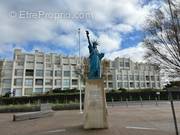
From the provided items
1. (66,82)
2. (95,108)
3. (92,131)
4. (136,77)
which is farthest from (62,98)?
(136,77)

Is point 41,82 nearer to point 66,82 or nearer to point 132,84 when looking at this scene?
point 66,82

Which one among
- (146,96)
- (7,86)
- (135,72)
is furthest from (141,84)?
(7,86)

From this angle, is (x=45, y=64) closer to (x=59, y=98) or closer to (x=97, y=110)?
(x=59, y=98)

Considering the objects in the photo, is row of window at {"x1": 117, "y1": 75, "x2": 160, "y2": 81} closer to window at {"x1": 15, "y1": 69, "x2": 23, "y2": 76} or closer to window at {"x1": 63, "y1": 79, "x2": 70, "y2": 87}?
window at {"x1": 63, "y1": 79, "x2": 70, "y2": 87}

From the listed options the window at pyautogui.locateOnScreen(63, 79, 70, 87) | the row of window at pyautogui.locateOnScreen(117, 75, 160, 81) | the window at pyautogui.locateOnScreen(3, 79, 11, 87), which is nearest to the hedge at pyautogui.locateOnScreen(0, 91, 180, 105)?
the window at pyautogui.locateOnScreen(3, 79, 11, 87)

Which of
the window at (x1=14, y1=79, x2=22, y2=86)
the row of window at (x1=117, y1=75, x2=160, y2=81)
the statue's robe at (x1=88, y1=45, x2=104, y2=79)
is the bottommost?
the statue's robe at (x1=88, y1=45, x2=104, y2=79)

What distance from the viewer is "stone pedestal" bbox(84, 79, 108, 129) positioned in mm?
9133

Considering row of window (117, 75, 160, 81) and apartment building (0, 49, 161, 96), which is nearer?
apartment building (0, 49, 161, 96)

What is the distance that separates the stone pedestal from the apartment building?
4475cm

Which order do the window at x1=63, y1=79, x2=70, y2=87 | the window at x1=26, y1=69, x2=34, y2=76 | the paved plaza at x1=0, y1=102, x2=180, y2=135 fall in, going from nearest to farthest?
the paved plaza at x1=0, y1=102, x2=180, y2=135
the window at x1=26, y1=69, x2=34, y2=76
the window at x1=63, y1=79, x2=70, y2=87

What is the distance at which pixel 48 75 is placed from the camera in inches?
Answer: 2643

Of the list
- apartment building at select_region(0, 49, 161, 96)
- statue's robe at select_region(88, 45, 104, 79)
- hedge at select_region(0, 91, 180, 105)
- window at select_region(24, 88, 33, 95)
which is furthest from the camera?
window at select_region(24, 88, 33, 95)

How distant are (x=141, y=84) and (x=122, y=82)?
929 cm

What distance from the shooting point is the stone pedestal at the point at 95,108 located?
30.0ft
